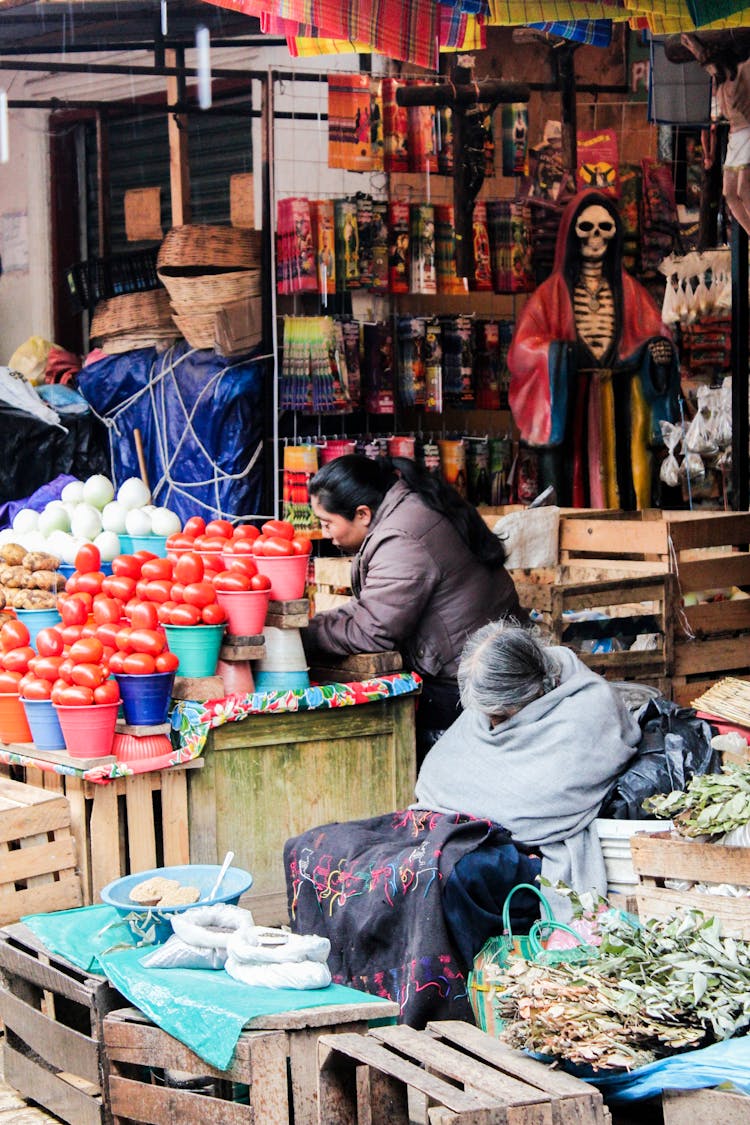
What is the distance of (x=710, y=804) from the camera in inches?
157

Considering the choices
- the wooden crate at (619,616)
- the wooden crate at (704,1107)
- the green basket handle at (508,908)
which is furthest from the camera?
the wooden crate at (619,616)

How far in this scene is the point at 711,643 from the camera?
261 inches

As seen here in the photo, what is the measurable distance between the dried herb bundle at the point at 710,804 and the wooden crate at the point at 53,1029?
4.94 feet

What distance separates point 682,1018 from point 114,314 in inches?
282

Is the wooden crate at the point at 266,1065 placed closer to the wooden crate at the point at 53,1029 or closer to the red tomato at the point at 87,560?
the wooden crate at the point at 53,1029

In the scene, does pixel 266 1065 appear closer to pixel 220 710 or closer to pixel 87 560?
pixel 220 710

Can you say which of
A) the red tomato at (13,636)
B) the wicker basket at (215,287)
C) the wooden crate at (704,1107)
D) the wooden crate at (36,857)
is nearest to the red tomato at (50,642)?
the red tomato at (13,636)

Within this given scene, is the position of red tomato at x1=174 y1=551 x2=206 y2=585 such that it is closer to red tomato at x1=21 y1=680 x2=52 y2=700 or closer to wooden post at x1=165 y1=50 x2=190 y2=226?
red tomato at x1=21 y1=680 x2=52 y2=700

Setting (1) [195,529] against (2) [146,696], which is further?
(1) [195,529]

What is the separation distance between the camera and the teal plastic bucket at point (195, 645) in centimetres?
497

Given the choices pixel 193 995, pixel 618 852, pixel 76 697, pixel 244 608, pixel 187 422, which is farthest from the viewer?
pixel 187 422

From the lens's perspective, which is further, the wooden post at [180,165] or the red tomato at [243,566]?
the wooden post at [180,165]

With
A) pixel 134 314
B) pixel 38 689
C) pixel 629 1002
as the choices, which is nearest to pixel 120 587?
pixel 38 689

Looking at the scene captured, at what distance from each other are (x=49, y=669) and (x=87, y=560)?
0.67m
